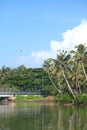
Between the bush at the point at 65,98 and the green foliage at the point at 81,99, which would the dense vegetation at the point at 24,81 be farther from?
the green foliage at the point at 81,99

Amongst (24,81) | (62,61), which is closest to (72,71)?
(62,61)

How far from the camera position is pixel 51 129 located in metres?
34.9

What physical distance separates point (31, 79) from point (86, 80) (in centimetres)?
3814

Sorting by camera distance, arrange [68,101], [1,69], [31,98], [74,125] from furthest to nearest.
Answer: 1. [1,69]
2. [31,98]
3. [68,101]
4. [74,125]

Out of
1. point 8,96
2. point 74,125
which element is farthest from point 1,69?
point 74,125

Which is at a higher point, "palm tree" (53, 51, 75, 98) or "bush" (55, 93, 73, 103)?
"palm tree" (53, 51, 75, 98)

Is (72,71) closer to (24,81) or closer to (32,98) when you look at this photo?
(32,98)

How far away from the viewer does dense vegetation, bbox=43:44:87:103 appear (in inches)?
2790

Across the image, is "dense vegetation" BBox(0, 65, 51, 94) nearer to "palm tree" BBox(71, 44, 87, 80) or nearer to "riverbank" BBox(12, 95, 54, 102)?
"riverbank" BBox(12, 95, 54, 102)

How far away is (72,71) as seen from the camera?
77.9 meters

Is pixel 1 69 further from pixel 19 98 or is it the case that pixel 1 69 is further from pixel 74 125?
pixel 74 125

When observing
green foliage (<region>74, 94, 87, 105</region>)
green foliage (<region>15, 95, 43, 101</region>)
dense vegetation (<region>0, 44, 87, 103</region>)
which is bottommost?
green foliage (<region>74, 94, 87, 105</region>)

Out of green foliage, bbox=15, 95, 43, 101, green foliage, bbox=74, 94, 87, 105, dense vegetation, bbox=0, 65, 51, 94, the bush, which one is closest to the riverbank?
green foliage, bbox=15, 95, 43, 101

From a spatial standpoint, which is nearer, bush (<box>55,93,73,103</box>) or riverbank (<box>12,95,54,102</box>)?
bush (<box>55,93,73,103</box>)
